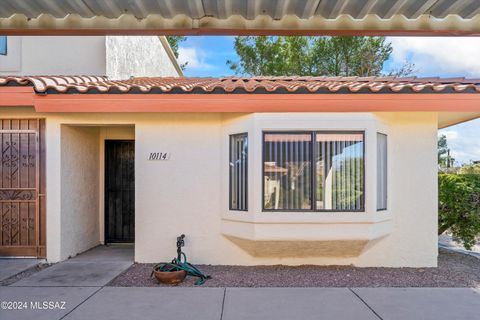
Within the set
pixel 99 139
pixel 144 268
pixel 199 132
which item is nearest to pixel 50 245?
pixel 144 268

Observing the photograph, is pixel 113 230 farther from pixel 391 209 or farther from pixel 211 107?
pixel 391 209

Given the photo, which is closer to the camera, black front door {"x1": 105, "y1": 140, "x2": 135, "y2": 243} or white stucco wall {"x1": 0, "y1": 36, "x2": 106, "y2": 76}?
black front door {"x1": 105, "y1": 140, "x2": 135, "y2": 243}

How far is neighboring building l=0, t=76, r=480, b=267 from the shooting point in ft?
21.4

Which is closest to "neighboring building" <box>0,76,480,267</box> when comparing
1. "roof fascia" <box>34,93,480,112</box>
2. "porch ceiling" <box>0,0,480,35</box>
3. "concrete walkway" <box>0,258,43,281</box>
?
"roof fascia" <box>34,93,480,112</box>

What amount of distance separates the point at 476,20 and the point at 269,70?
805 inches

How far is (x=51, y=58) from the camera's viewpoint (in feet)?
31.3

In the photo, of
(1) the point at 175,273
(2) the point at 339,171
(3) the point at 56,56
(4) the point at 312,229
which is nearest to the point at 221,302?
(1) the point at 175,273

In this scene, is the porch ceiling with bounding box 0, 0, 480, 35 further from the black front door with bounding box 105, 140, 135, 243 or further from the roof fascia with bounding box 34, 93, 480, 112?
the black front door with bounding box 105, 140, 135, 243

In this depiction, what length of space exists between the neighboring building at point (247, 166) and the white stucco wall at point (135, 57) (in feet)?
8.88

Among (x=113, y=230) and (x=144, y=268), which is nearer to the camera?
(x=144, y=268)

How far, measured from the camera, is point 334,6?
288 centimetres

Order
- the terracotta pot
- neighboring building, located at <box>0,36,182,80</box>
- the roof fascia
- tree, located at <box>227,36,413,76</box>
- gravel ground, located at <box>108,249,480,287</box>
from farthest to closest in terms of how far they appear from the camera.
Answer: tree, located at <box>227,36,413,76</box>
neighboring building, located at <box>0,36,182,80</box>
the roof fascia
gravel ground, located at <box>108,249,480,287</box>
the terracotta pot

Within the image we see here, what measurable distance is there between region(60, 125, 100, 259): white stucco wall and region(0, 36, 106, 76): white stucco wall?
1.83 metres

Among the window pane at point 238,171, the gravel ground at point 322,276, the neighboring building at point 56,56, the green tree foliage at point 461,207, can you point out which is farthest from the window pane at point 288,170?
the neighboring building at point 56,56
